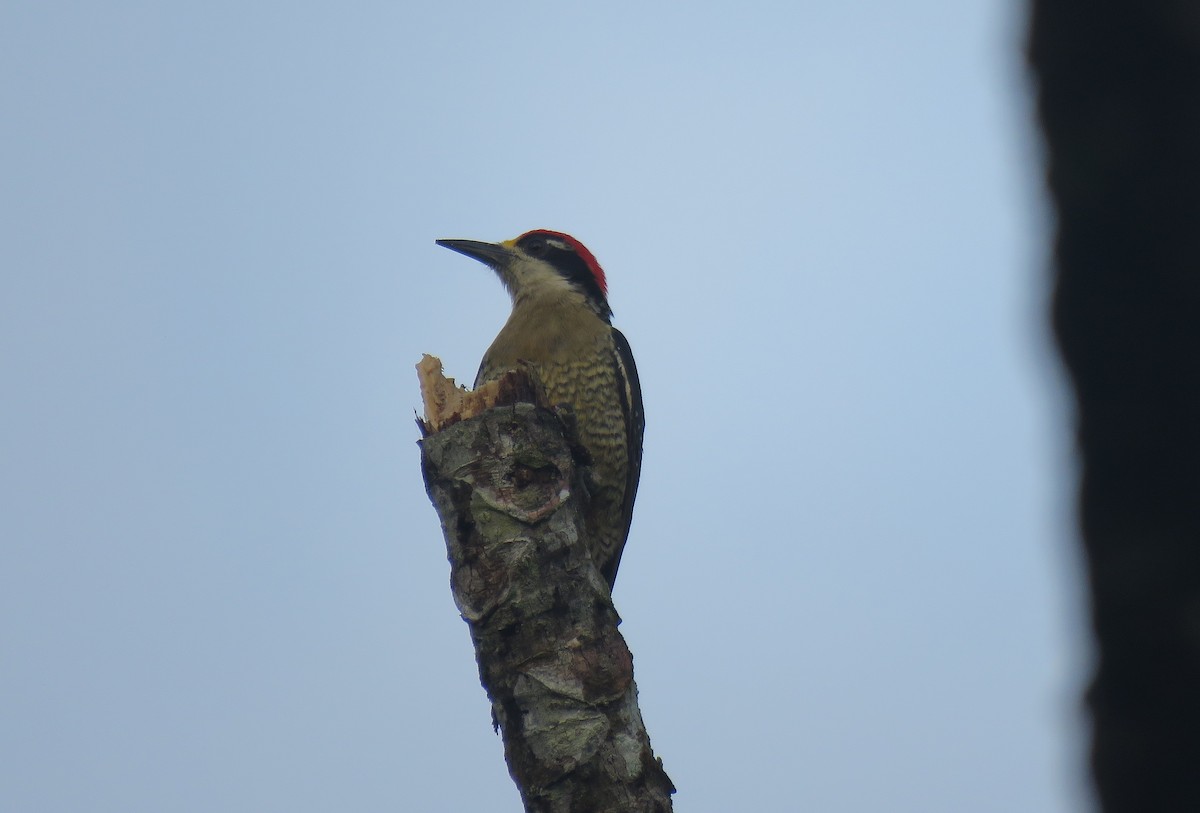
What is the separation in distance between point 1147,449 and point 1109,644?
167 millimetres

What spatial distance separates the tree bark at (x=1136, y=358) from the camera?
988mm

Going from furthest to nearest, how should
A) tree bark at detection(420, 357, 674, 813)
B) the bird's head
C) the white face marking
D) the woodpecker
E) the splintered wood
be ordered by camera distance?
the bird's head → the white face marking → the woodpecker → the splintered wood → tree bark at detection(420, 357, 674, 813)

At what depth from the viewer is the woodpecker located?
24.0ft

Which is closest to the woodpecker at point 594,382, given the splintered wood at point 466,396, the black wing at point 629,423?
the black wing at point 629,423

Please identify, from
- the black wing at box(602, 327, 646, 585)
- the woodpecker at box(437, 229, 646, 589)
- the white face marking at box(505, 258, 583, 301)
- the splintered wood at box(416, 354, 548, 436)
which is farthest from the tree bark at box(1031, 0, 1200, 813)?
the white face marking at box(505, 258, 583, 301)

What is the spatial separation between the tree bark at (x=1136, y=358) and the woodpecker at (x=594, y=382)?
5.96m

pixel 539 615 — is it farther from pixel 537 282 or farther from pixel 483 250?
pixel 483 250

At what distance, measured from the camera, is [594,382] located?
24.2 feet

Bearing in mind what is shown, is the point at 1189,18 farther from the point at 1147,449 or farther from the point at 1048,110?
the point at 1147,449

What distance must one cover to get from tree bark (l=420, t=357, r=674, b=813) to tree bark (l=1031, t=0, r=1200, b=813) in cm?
295

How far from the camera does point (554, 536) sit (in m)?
4.34

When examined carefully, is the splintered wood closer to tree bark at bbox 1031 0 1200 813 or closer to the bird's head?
the bird's head

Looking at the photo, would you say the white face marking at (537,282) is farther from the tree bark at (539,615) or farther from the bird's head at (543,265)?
the tree bark at (539,615)

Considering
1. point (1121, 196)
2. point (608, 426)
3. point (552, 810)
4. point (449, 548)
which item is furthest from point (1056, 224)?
point (608, 426)
